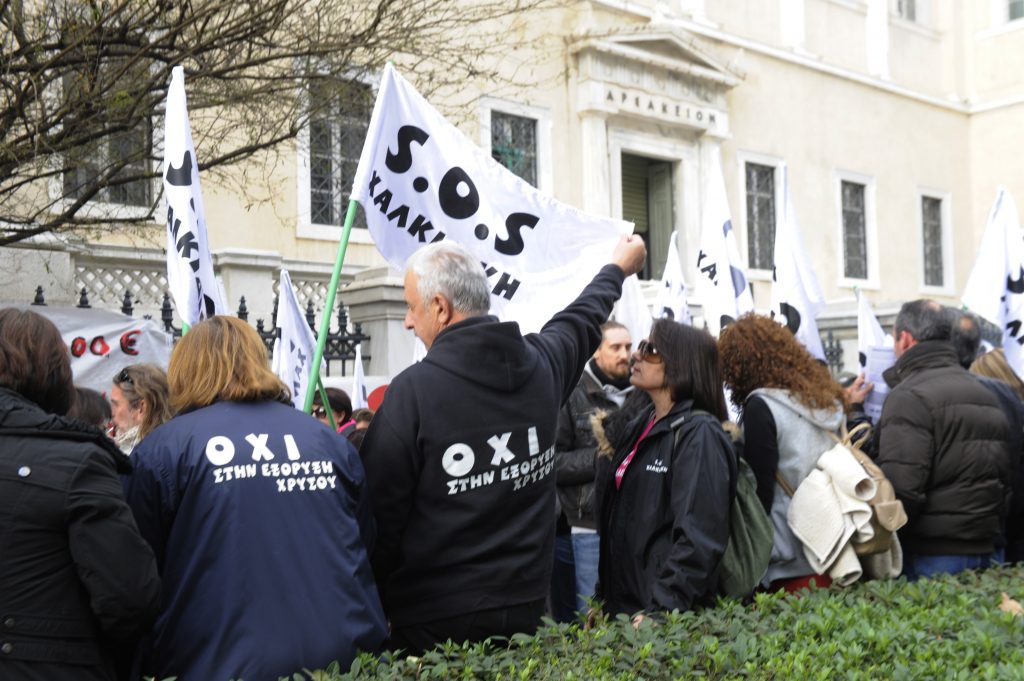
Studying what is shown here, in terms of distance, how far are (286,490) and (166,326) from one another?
691 centimetres

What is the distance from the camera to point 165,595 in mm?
2945

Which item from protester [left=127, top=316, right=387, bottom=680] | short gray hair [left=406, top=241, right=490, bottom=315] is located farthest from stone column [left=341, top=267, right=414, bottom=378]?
protester [left=127, top=316, right=387, bottom=680]

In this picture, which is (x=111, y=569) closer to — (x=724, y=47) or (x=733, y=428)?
(x=733, y=428)

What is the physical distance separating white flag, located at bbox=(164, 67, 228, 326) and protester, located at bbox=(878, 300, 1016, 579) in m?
2.84

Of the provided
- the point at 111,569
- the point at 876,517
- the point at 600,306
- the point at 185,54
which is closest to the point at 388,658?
the point at 111,569

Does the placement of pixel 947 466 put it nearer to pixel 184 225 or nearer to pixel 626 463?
pixel 626 463

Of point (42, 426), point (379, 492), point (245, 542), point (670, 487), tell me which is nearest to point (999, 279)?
point (670, 487)

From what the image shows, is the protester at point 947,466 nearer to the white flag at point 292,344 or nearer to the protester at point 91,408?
the protester at point 91,408

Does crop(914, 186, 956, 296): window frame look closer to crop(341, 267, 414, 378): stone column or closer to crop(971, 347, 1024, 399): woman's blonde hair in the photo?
crop(341, 267, 414, 378): stone column

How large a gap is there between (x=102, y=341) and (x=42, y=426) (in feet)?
19.4

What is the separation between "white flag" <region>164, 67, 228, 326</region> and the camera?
4359mm

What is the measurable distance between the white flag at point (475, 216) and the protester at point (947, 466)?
1428mm

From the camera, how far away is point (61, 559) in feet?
9.18

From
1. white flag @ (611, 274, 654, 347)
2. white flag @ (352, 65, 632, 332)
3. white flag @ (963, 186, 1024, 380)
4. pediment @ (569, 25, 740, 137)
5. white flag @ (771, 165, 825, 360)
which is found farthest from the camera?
pediment @ (569, 25, 740, 137)
